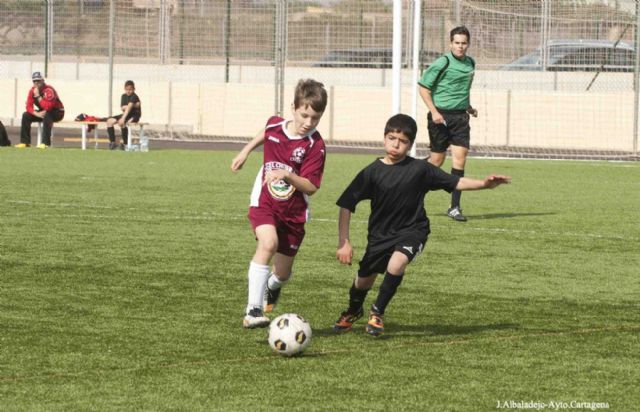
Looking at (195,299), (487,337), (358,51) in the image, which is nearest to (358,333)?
(487,337)

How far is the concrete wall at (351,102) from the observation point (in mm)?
29734

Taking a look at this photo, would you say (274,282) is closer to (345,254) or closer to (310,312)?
(310,312)

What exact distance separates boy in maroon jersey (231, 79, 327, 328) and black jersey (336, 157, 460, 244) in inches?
10.9

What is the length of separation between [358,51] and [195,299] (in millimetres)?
23590

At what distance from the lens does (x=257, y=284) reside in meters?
7.85

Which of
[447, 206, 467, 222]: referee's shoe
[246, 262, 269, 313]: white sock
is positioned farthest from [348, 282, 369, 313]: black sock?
[447, 206, 467, 222]: referee's shoe

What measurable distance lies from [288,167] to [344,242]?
2.21 ft

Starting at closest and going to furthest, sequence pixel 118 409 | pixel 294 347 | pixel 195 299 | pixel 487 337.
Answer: pixel 118 409, pixel 294 347, pixel 487 337, pixel 195 299

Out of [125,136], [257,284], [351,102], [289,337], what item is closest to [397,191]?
[257,284]

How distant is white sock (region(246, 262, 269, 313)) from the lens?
25.6 feet

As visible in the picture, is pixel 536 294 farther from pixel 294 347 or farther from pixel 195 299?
pixel 294 347

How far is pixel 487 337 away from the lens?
25.5 feet

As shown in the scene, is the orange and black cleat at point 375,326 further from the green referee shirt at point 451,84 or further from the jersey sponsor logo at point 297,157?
the green referee shirt at point 451,84

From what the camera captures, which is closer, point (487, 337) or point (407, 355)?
point (407, 355)
